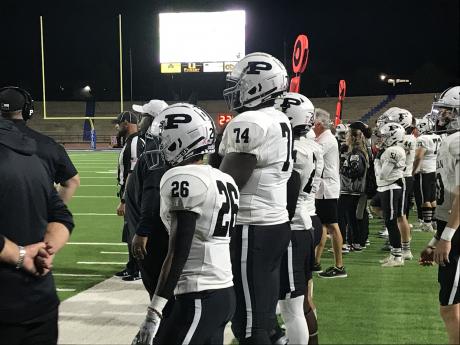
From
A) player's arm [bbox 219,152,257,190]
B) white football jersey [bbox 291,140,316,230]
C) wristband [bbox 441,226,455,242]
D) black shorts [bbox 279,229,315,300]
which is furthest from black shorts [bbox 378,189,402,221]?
player's arm [bbox 219,152,257,190]

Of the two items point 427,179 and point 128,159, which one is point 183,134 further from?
point 427,179

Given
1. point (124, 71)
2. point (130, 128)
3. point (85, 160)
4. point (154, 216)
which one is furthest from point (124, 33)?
point (154, 216)

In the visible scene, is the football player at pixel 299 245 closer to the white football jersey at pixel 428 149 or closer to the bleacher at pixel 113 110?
the white football jersey at pixel 428 149

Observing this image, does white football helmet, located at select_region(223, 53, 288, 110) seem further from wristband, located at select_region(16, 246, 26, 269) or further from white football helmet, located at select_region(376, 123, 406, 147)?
white football helmet, located at select_region(376, 123, 406, 147)

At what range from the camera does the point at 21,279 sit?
2.45 meters

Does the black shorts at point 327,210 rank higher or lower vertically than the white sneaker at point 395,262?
higher

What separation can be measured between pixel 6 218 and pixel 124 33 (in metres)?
47.6

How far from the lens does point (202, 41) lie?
27.4 metres

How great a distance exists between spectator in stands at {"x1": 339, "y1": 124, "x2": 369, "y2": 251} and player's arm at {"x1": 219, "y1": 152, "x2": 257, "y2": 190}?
5.43 m

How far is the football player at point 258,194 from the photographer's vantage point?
3.20 m

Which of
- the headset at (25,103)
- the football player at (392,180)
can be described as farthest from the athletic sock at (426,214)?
the headset at (25,103)

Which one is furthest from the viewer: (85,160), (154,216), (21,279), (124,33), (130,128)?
(124,33)

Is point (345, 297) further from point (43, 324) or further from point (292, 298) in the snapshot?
point (43, 324)

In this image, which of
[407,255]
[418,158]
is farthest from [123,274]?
[418,158]
